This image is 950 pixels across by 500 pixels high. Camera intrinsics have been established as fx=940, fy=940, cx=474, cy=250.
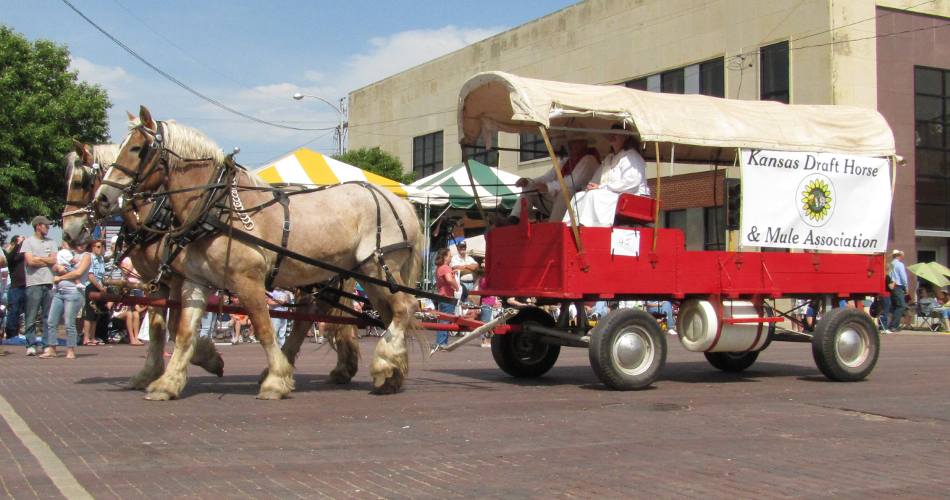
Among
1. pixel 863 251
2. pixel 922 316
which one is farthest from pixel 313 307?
pixel 922 316

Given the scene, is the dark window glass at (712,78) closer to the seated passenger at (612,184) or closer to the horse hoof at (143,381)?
the seated passenger at (612,184)

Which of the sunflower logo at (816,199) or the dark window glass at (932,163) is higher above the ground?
the dark window glass at (932,163)

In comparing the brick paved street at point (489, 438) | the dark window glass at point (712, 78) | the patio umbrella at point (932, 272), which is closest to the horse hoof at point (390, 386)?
the brick paved street at point (489, 438)

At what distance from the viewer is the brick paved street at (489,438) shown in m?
5.46

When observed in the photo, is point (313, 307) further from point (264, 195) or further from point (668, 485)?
point (668, 485)

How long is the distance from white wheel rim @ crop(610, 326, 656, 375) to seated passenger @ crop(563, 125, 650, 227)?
1.13m

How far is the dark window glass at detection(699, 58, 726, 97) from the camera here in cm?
2873

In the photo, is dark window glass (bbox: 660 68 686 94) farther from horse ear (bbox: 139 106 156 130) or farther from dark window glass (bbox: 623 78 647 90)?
horse ear (bbox: 139 106 156 130)

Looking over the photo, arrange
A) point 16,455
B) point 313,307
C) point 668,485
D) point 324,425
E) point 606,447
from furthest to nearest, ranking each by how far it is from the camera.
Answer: point 313,307 < point 324,425 < point 606,447 < point 16,455 < point 668,485

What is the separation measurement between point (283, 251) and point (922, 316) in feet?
69.3

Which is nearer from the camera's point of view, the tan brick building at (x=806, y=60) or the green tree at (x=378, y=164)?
the tan brick building at (x=806, y=60)

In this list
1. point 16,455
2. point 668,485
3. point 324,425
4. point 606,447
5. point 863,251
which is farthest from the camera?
point 863,251

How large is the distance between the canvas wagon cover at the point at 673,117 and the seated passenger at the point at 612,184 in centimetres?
28

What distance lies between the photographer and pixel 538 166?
3403cm
